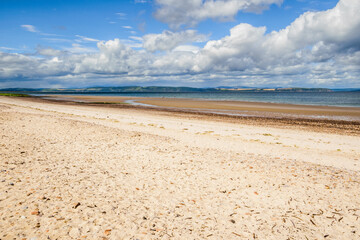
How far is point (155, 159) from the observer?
11.0 metres

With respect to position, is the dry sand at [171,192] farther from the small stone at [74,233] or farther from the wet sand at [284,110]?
the wet sand at [284,110]

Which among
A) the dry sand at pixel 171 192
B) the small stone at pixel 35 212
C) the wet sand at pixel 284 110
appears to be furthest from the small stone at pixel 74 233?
the wet sand at pixel 284 110

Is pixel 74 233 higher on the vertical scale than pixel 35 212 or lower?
lower

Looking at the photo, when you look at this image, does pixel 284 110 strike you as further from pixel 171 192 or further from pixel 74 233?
pixel 74 233

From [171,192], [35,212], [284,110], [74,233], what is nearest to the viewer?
[74,233]

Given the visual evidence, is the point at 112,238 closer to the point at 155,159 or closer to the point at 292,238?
the point at 292,238

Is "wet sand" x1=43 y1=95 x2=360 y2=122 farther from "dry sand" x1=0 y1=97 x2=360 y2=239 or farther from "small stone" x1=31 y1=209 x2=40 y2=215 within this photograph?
Answer: "small stone" x1=31 y1=209 x2=40 y2=215

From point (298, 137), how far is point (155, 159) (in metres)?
13.3

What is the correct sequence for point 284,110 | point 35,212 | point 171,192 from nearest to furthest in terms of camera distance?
point 35,212 < point 171,192 < point 284,110

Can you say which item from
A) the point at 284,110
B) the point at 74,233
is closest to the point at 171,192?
the point at 74,233

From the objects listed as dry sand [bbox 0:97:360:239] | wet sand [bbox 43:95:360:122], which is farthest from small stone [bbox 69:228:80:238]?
wet sand [bbox 43:95:360:122]

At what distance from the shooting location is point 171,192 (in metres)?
7.45

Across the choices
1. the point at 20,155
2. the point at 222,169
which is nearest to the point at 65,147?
the point at 20,155

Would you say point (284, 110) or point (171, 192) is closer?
point (171, 192)
